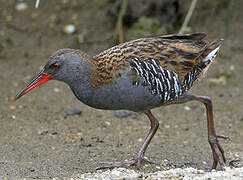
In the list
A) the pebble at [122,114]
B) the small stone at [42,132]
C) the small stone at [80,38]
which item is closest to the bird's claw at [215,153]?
the pebble at [122,114]

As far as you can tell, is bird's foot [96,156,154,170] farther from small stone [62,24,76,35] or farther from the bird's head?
small stone [62,24,76,35]

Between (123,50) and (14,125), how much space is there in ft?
7.24

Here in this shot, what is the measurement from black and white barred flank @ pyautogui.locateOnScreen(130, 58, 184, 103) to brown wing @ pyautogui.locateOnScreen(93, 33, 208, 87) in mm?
52

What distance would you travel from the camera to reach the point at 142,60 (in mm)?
5188

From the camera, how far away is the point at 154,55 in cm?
527

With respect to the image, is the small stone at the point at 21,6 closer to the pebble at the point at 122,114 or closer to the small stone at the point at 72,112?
the small stone at the point at 72,112

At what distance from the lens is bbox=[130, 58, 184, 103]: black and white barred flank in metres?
5.17

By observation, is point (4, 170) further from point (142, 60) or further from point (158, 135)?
point (158, 135)

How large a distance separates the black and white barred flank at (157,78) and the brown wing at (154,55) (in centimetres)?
5

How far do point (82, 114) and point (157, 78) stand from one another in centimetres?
232

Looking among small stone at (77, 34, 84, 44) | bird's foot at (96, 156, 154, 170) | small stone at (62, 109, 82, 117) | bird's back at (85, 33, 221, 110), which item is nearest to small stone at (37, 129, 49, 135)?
small stone at (62, 109, 82, 117)

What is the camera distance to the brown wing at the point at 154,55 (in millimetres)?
5191

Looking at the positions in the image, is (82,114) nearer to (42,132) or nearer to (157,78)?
(42,132)

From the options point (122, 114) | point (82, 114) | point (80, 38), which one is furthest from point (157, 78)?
point (80, 38)
